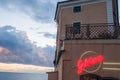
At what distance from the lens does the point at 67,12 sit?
75.2ft

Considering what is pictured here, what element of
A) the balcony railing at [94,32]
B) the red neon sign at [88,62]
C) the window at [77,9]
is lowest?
the red neon sign at [88,62]

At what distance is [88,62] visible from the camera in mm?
12742

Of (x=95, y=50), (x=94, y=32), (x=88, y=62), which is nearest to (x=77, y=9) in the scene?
(x=94, y=32)

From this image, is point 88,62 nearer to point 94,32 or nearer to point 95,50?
Result: point 95,50

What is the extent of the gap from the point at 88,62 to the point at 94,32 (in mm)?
2191

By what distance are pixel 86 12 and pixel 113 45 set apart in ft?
32.2

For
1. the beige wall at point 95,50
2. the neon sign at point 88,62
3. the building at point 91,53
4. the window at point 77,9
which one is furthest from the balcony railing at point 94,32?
the window at point 77,9

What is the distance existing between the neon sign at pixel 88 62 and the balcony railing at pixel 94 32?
1417 millimetres

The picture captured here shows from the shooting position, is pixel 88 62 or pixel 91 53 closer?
pixel 88 62

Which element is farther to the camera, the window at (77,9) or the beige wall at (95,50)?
the window at (77,9)

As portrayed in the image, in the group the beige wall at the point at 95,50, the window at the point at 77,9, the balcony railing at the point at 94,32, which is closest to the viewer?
the beige wall at the point at 95,50

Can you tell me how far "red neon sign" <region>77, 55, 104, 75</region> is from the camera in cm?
1265

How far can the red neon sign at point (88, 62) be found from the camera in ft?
41.5

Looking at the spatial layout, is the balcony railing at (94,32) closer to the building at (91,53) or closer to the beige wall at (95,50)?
the building at (91,53)
